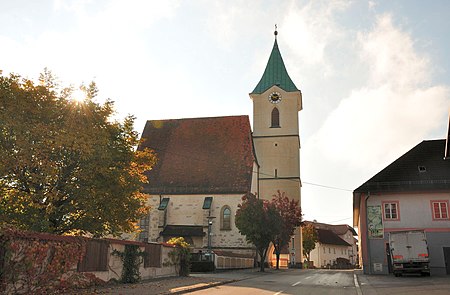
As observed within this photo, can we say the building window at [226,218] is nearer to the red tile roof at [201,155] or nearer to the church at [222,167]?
the church at [222,167]

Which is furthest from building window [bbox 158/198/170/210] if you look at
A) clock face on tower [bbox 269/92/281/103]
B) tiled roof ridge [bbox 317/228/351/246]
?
tiled roof ridge [bbox 317/228/351/246]

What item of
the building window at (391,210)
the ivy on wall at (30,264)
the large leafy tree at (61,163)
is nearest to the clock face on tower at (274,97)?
the building window at (391,210)

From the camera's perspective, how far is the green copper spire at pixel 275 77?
4819 centimetres

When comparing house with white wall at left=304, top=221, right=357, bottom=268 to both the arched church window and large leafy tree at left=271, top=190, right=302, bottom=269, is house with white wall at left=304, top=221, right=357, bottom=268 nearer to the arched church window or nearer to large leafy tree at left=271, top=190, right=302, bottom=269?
the arched church window

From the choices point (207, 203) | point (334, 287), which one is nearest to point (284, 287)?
point (334, 287)

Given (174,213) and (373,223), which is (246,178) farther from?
(373,223)

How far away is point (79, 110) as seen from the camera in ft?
58.3

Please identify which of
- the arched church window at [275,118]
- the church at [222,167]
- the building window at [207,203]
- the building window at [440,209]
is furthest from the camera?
the arched church window at [275,118]

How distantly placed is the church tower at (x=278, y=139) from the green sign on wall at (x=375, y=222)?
14461mm

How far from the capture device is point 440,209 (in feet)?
91.5

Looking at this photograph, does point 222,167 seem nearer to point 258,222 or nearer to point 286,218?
point 286,218

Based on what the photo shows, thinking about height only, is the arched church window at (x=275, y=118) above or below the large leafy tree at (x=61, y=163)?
above

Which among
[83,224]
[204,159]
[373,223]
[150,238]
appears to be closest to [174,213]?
[150,238]

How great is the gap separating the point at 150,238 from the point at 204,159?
9.03 metres
